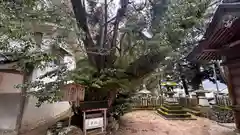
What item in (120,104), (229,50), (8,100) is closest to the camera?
(229,50)

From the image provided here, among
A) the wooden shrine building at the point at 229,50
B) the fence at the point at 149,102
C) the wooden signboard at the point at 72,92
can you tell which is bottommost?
the fence at the point at 149,102

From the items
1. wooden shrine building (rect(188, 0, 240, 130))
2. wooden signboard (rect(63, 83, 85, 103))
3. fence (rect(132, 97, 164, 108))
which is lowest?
fence (rect(132, 97, 164, 108))

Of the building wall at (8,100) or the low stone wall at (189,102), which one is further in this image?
the low stone wall at (189,102)

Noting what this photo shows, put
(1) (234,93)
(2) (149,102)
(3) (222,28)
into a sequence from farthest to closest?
(2) (149,102) < (1) (234,93) < (3) (222,28)

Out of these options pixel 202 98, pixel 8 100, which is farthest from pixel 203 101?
pixel 8 100

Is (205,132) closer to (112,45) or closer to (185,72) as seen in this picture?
(112,45)

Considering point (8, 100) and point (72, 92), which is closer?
point (72, 92)

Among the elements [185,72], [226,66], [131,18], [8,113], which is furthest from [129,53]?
[185,72]

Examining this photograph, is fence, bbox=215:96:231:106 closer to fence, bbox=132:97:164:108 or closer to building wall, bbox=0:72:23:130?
fence, bbox=132:97:164:108

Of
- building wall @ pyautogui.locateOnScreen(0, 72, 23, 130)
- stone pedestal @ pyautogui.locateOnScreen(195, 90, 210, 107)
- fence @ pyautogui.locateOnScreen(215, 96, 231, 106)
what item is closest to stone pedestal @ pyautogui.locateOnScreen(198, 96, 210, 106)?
stone pedestal @ pyautogui.locateOnScreen(195, 90, 210, 107)

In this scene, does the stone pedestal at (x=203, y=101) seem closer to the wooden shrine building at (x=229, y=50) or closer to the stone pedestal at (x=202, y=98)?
the stone pedestal at (x=202, y=98)

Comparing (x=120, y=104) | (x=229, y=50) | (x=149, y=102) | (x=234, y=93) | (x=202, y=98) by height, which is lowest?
(x=149, y=102)

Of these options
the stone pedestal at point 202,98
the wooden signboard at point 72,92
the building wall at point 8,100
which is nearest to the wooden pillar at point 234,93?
A: the wooden signboard at point 72,92

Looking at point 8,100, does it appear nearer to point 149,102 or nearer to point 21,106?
point 21,106
